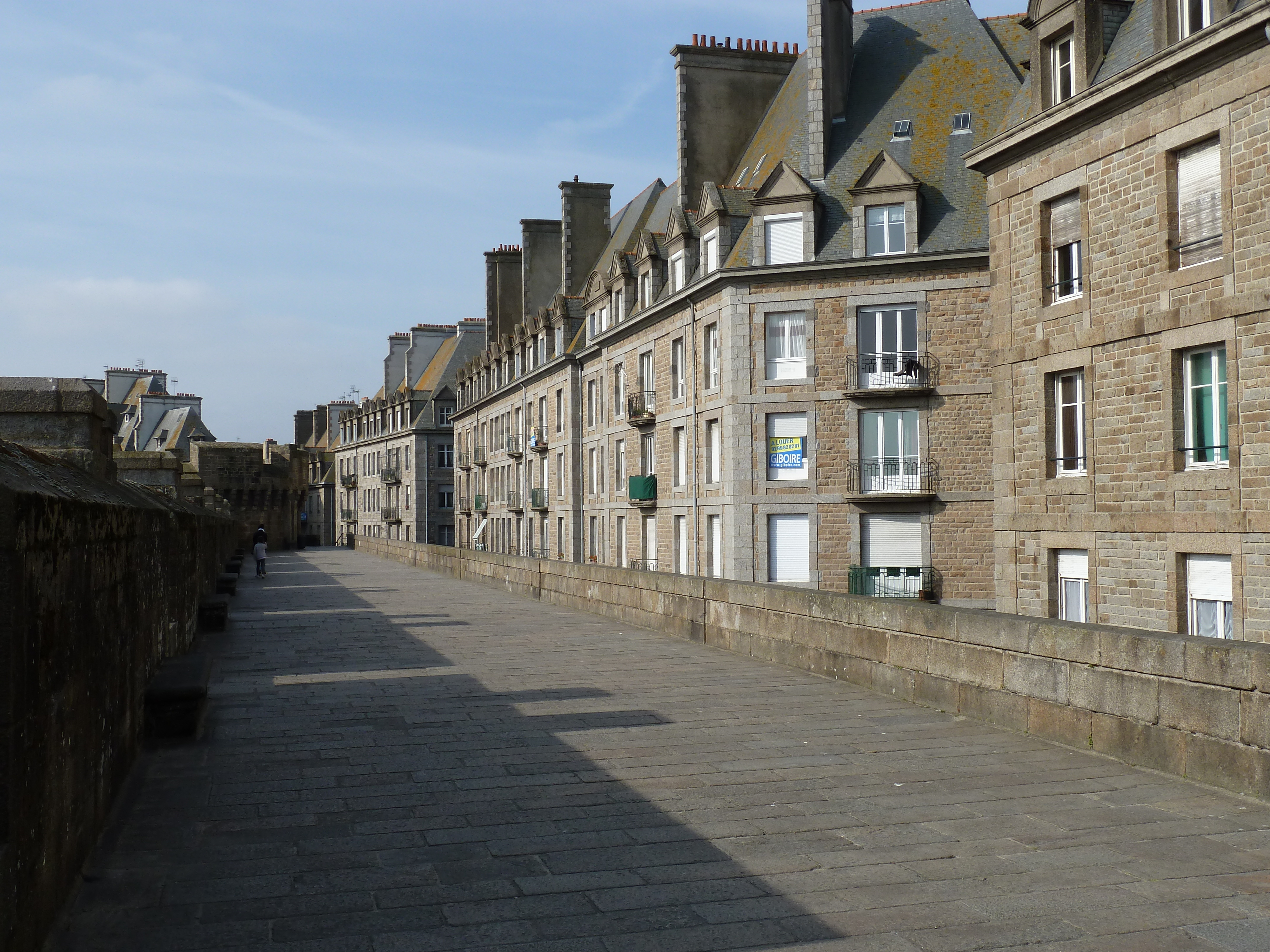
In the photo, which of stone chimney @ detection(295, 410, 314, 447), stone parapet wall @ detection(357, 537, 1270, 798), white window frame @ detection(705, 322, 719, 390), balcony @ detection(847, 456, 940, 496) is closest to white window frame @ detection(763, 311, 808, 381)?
white window frame @ detection(705, 322, 719, 390)

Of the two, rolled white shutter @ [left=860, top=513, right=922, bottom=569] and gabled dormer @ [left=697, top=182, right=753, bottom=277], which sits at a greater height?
gabled dormer @ [left=697, top=182, right=753, bottom=277]

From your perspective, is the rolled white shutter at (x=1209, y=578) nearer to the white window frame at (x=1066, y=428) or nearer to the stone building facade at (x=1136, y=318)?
the stone building facade at (x=1136, y=318)

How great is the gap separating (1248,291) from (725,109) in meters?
23.1

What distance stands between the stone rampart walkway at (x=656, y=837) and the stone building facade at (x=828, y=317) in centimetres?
1961

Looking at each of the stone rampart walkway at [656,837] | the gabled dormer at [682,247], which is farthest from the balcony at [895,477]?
the stone rampart walkway at [656,837]

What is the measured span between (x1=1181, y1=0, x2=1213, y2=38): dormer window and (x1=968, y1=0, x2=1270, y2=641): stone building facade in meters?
0.03

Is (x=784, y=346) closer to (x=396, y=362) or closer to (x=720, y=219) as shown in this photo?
(x=720, y=219)

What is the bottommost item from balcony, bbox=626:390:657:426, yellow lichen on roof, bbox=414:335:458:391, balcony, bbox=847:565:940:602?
balcony, bbox=847:565:940:602

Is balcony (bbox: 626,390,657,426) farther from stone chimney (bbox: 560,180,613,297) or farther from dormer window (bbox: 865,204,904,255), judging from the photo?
stone chimney (bbox: 560,180,613,297)

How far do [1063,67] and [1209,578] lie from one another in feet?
28.2

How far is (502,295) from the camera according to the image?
193ft

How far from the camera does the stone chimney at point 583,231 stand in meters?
48.5

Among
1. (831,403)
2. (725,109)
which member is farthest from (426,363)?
(831,403)

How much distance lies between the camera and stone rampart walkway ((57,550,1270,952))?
14.2 feet
